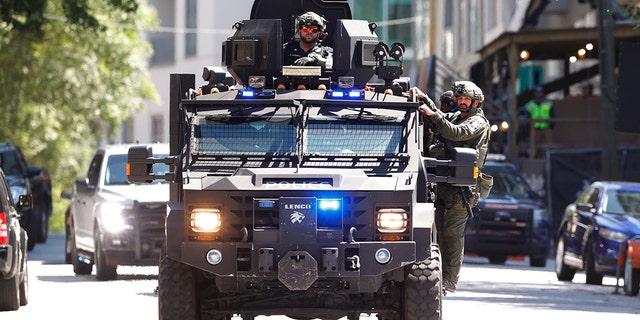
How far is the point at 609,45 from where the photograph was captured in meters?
33.4

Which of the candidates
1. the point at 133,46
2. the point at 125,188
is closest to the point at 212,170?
the point at 125,188

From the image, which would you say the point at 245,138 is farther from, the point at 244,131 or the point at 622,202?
the point at 622,202

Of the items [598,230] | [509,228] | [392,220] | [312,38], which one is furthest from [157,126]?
[392,220]

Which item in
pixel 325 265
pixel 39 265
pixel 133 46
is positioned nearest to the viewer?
pixel 325 265

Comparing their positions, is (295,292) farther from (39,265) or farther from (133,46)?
(133,46)

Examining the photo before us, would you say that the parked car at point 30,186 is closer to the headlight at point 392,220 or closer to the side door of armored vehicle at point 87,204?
the side door of armored vehicle at point 87,204

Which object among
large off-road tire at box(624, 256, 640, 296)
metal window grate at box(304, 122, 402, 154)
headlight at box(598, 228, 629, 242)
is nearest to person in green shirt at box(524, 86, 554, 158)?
headlight at box(598, 228, 629, 242)

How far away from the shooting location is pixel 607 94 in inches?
1316

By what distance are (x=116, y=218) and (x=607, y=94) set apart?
1319 cm

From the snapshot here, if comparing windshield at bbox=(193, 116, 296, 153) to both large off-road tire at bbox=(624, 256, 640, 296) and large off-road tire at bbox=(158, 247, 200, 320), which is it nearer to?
large off-road tire at bbox=(158, 247, 200, 320)

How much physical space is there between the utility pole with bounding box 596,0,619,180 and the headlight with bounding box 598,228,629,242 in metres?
7.63

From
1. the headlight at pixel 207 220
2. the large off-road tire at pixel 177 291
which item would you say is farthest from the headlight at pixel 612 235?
the headlight at pixel 207 220

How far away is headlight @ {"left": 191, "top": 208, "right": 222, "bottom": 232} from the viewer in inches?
548

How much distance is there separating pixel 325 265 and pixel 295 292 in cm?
53
